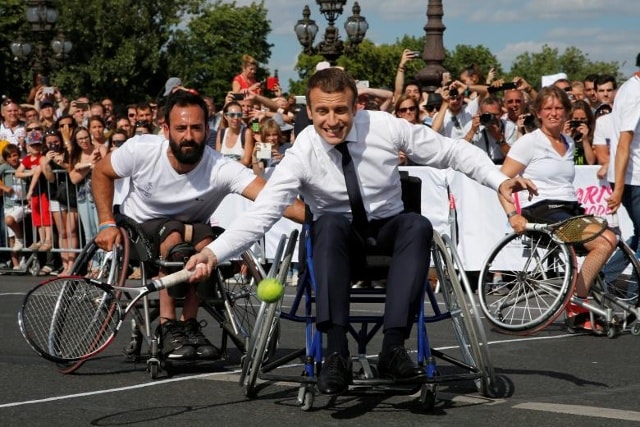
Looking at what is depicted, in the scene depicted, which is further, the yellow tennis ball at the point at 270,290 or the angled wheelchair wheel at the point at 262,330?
the angled wheelchair wheel at the point at 262,330

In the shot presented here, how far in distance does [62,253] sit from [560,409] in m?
11.3

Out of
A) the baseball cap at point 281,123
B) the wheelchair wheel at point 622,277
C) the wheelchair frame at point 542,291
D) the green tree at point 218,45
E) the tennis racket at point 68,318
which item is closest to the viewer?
the tennis racket at point 68,318

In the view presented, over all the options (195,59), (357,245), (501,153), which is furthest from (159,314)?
(195,59)

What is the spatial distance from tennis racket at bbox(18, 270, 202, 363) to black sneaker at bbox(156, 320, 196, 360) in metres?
0.43

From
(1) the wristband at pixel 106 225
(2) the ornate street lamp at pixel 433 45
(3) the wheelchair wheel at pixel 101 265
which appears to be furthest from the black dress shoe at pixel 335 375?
(2) the ornate street lamp at pixel 433 45

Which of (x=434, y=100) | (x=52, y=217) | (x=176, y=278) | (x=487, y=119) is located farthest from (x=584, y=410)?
(x=52, y=217)

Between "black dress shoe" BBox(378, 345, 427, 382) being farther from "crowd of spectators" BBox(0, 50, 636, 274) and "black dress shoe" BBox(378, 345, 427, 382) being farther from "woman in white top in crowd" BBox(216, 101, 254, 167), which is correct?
"woman in white top in crowd" BBox(216, 101, 254, 167)

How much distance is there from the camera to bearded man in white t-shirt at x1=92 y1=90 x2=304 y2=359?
325 inches

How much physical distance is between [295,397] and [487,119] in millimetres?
7515

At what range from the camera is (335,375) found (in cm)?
647

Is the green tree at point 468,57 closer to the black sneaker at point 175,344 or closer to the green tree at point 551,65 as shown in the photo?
the green tree at point 551,65

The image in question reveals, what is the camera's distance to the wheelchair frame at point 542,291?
9.77 meters

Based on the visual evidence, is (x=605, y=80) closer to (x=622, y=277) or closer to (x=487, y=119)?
(x=487, y=119)

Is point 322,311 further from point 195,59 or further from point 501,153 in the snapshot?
point 195,59
